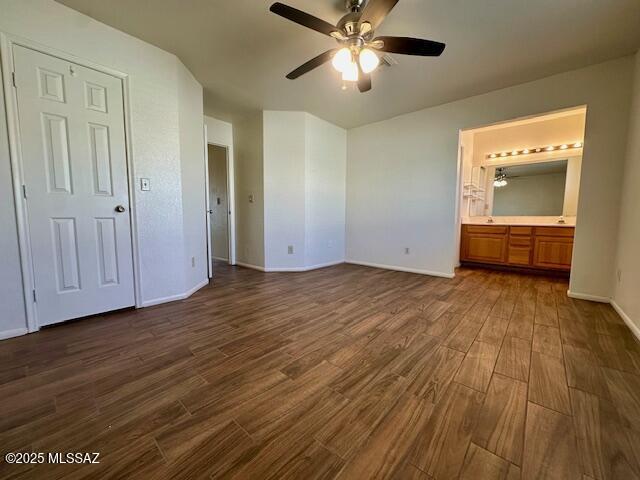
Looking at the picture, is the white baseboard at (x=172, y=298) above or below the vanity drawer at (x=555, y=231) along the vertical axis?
below

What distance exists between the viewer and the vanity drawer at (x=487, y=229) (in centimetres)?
421

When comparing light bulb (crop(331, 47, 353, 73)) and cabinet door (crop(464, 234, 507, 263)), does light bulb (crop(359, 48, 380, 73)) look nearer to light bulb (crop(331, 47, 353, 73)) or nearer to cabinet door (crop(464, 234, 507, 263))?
light bulb (crop(331, 47, 353, 73))

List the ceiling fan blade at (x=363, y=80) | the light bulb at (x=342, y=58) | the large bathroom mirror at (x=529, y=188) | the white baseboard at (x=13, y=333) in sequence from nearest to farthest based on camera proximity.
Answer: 1. the white baseboard at (x=13, y=333)
2. the light bulb at (x=342, y=58)
3. the ceiling fan blade at (x=363, y=80)
4. the large bathroom mirror at (x=529, y=188)

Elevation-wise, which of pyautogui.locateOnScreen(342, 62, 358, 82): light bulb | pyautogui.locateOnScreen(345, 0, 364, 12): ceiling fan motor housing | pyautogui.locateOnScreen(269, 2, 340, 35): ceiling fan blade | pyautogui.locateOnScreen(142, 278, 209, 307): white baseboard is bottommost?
pyautogui.locateOnScreen(142, 278, 209, 307): white baseboard

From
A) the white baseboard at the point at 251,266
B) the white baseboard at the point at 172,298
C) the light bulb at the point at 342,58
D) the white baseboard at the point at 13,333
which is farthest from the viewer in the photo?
the white baseboard at the point at 251,266

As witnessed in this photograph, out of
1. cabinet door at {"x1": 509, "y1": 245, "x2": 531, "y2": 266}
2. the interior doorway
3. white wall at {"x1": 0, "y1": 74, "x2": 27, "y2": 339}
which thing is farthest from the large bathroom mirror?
white wall at {"x1": 0, "y1": 74, "x2": 27, "y2": 339}

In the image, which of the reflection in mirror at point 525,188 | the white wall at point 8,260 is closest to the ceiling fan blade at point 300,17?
the white wall at point 8,260

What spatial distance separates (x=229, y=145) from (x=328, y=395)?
421 cm

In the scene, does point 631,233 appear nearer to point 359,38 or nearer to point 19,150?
point 359,38

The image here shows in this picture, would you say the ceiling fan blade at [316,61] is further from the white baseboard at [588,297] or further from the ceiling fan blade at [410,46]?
the white baseboard at [588,297]

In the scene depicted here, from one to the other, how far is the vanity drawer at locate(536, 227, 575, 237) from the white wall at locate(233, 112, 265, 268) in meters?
4.30

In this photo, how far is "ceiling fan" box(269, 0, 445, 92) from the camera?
5.16 ft

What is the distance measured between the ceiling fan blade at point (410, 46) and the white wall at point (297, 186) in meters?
2.27

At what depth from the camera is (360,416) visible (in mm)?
1169
